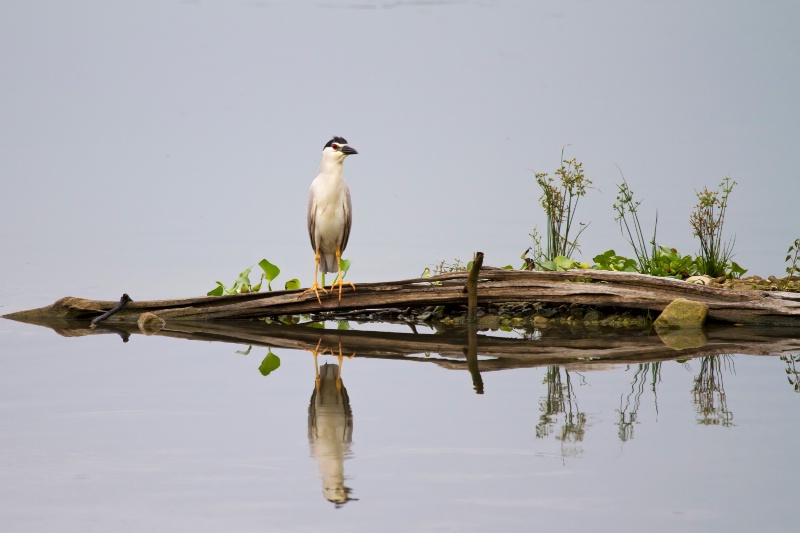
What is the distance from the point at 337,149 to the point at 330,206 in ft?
1.61

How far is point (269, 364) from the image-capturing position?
7.23m

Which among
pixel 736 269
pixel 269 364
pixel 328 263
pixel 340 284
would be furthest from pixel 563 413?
pixel 736 269

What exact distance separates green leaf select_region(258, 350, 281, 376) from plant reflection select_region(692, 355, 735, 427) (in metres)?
2.77

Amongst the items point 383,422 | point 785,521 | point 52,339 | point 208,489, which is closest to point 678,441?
point 785,521

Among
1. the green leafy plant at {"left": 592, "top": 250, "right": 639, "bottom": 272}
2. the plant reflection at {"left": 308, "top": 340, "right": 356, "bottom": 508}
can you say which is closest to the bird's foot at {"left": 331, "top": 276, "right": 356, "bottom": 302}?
the plant reflection at {"left": 308, "top": 340, "right": 356, "bottom": 508}

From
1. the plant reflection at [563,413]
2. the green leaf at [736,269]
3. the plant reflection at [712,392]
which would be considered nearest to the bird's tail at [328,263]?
the plant reflection at [563,413]

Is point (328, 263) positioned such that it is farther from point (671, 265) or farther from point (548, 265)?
point (671, 265)

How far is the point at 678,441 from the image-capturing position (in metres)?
5.23

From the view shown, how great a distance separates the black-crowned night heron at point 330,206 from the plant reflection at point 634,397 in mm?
2684

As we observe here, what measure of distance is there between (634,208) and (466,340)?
2779mm

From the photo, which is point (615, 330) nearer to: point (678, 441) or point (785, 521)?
point (678, 441)

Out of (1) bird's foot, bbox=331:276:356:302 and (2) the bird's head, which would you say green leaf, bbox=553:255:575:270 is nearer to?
(1) bird's foot, bbox=331:276:356:302

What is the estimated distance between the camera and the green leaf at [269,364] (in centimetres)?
702

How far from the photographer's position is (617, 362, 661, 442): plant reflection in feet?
18.0
